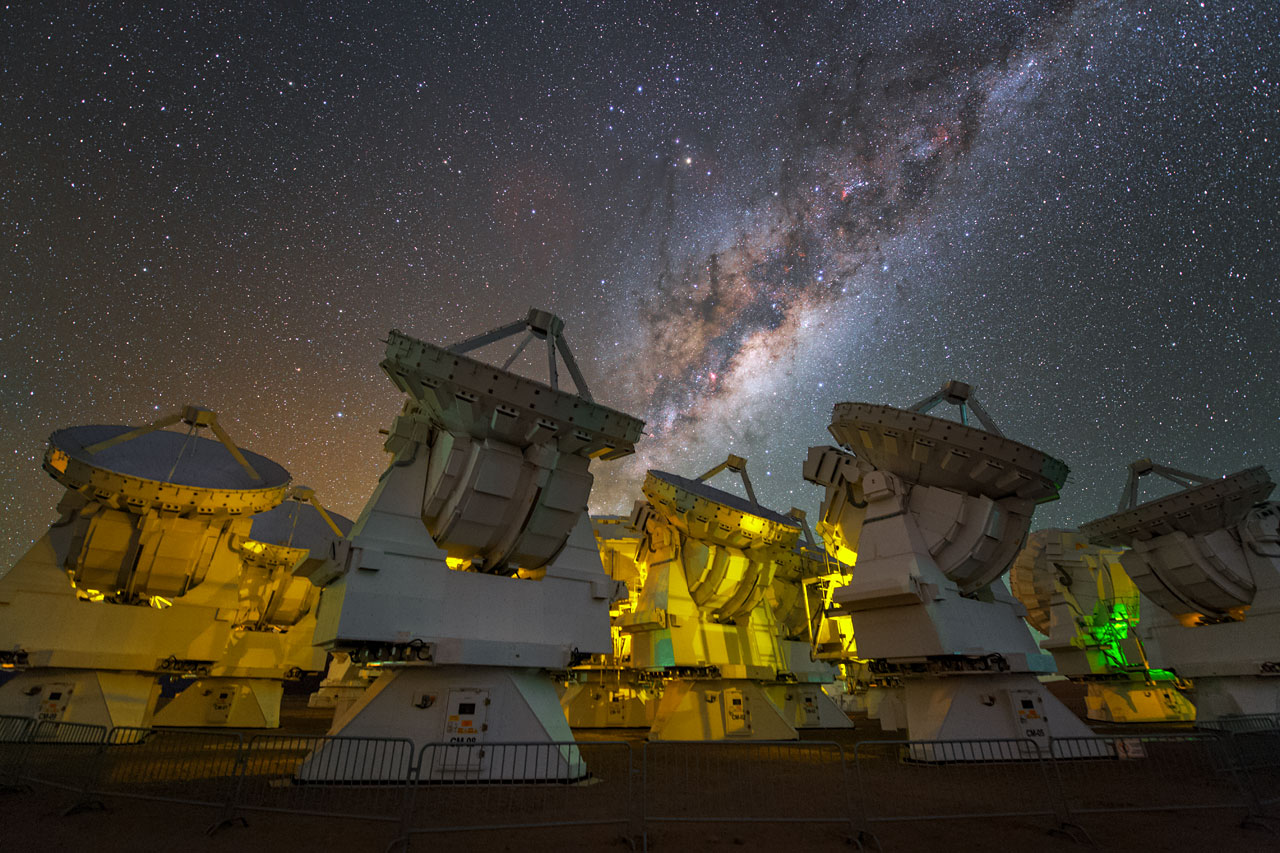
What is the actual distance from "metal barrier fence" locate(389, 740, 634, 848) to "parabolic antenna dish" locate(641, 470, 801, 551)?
8.72m

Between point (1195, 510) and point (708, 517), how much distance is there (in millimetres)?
13260

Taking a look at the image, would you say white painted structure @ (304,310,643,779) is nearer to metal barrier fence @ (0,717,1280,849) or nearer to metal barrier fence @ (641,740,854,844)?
metal barrier fence @ (0,717,1280,849)

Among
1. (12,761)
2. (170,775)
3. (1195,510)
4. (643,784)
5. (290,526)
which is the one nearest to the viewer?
(643,784)

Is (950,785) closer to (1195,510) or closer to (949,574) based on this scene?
(949,574)

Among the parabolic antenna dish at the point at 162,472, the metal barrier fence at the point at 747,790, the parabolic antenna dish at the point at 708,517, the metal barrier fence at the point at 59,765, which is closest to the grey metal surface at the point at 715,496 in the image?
the parabolic antenna dish at the point at 708,517

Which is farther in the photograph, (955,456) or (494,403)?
(955,456)

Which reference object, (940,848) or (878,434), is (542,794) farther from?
(878,434)

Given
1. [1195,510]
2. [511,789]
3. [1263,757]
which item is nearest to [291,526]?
[511,789]

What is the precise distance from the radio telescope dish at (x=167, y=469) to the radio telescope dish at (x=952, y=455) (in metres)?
16.2

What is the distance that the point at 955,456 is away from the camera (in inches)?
528

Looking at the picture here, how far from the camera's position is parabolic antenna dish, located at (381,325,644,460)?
1028cm

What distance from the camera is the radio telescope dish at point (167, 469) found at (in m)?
15.4

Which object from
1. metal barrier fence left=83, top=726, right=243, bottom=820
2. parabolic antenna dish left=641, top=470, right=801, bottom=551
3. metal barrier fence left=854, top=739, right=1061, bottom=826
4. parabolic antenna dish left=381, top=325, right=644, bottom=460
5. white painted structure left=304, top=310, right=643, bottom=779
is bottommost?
metal barrier fence left=854, top=739, right=1061, bottom=826

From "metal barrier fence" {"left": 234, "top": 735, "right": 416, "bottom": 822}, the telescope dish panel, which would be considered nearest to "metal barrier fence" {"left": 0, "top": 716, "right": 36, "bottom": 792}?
"metal barrier fence" {"left": 234, "top": 735, "right": 416, "bottom": 822}
